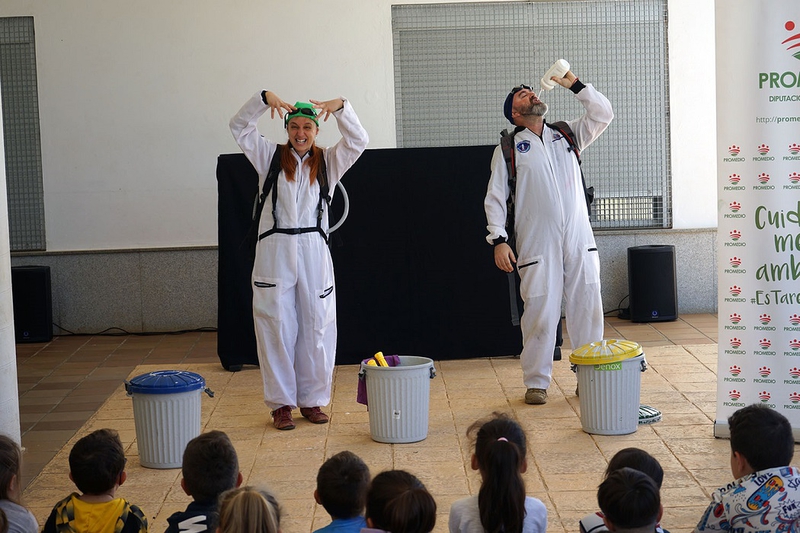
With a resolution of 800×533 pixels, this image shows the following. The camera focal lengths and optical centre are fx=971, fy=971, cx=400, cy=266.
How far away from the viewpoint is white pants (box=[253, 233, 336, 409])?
16.6 ft

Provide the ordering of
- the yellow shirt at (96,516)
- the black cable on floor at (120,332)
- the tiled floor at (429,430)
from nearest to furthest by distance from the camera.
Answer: the yellow shirt at (96,516) < the tiled floor at (429,430) < the black cable on floor at (120,332)

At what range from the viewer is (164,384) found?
14.7ft

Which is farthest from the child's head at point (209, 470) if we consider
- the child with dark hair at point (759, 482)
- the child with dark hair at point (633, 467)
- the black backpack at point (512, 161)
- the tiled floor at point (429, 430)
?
the black backpack at point (512, 161)

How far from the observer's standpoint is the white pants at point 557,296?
5359 millimetres

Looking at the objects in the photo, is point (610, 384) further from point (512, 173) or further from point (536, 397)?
point (512, 173)

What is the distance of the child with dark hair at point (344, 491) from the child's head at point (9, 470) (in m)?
0.88

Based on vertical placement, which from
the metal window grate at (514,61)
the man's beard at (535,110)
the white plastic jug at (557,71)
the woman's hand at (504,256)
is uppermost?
the metal window grate at (514,61)

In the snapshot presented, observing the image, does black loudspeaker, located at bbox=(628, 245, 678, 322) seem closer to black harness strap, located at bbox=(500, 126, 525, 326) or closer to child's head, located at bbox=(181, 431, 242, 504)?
black harness strap, located at bbox=(500, 126, 525, 326)

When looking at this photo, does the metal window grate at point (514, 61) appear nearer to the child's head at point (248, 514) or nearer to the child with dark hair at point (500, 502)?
the child with dark hair at point (500, 502)

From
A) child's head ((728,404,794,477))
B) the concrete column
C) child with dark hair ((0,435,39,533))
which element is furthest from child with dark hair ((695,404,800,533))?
the concrete column

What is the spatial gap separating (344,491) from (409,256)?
4078 millimetres

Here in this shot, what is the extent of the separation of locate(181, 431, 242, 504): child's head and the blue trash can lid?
5.52 ft

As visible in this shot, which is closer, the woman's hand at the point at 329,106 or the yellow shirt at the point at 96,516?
the yellow shirt at the point at 96,516

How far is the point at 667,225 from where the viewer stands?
27.9ft
